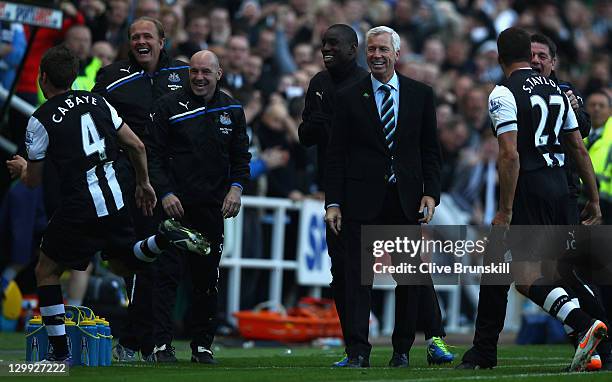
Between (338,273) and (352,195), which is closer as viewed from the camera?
(352,195)

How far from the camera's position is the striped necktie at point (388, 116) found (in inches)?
401

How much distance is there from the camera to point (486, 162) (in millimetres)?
19375

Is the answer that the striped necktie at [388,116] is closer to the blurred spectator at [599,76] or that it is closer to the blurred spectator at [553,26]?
the blurred spectator at [599,76]

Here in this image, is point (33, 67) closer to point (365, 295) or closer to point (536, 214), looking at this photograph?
point (365, 295)

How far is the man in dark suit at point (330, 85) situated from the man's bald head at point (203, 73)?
89 cm

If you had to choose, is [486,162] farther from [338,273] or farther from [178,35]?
[338,273]

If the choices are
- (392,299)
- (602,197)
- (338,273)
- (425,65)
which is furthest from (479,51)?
(338,273)

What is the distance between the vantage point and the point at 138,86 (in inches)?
445

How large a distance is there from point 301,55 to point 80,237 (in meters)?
9.39

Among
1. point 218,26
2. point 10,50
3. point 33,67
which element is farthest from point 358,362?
point 218,26

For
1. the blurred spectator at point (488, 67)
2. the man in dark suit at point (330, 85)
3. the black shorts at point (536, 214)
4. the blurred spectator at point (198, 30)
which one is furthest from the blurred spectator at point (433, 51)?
the black shorts at point (536, 214)

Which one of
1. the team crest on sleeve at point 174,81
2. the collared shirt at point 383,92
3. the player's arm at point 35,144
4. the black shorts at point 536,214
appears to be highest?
the team crest on sleeve at point 174,81

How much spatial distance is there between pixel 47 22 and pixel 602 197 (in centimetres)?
579

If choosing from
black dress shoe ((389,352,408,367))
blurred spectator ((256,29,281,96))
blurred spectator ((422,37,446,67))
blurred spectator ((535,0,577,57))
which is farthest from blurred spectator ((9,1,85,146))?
blurred spectator ((535,0,577,57))
